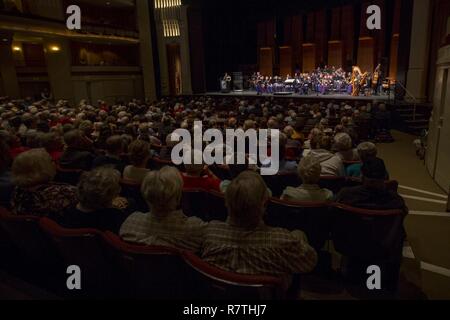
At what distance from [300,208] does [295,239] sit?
0.64 meters

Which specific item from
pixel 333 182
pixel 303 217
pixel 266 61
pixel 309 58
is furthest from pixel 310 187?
pixel 266 61

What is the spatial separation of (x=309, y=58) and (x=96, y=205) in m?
16.2

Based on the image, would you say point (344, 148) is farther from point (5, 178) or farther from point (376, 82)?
point (376, 82)

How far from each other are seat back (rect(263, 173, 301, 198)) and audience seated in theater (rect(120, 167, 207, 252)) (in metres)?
1.49

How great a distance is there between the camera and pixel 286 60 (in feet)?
56.6

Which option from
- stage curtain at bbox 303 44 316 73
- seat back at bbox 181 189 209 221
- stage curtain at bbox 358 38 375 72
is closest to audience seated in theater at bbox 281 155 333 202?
seat back at bbox 181 189 209 221

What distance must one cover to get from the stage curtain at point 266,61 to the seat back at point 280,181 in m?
15.4

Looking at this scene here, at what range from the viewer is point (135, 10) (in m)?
16.8

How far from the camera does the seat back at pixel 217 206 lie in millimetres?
2502

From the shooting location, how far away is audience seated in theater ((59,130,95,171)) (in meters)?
3.51

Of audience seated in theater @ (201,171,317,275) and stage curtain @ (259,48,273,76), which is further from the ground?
stage curtain @ (259,48,273,76)

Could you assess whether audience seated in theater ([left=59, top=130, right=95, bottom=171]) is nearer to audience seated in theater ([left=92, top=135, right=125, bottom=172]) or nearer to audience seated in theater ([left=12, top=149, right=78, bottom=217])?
audience seated in theater ([left=92, top=135, right=125, bottom=172])

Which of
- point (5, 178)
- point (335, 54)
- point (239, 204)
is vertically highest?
point (335, 54)

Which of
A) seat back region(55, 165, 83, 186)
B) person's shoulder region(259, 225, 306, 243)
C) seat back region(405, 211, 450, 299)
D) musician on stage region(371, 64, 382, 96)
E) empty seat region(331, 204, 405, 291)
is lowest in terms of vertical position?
seat back region(405, 211, 450, 299)
